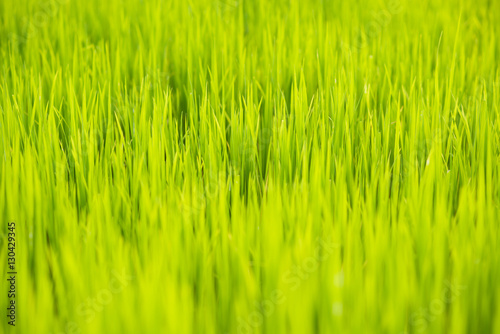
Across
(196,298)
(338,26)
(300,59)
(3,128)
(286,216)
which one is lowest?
(196,298)

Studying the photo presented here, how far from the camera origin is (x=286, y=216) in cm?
97

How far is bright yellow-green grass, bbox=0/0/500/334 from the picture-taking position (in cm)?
79

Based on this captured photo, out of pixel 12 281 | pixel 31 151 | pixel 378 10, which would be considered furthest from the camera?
pixel 378 10

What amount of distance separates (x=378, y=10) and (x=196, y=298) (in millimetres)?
1788

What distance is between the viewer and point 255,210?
98 centimetres

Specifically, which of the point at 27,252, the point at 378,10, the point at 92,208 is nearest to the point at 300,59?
the point at 378,10

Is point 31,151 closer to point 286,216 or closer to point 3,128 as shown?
point 3,128

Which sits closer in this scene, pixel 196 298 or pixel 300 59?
pixel 196 298

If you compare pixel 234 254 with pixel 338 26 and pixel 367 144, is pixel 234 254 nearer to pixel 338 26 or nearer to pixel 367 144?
pixel 367 144

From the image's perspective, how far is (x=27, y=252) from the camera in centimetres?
96

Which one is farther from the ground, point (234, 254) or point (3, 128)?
point (3, 128)

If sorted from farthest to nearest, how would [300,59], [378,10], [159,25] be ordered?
[378,10]
[159,25]
[300,59]

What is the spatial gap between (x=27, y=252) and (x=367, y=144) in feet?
2.61

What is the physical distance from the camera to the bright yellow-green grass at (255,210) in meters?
0.79
